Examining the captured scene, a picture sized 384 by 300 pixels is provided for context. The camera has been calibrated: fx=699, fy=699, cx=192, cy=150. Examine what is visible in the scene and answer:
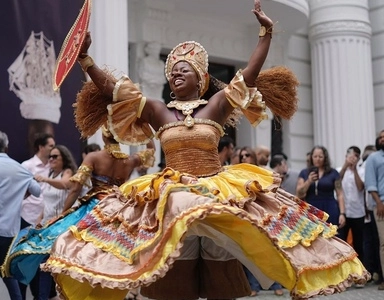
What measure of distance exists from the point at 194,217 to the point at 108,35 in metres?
5.44

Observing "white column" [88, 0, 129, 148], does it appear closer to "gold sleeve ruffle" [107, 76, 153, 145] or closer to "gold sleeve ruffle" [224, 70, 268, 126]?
"gold sleeve ruffle" [107, 76, 153, 145]

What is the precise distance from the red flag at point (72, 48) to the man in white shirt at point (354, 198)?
196 inches

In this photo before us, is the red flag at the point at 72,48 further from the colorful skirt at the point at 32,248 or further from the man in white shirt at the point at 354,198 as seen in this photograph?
the man in white shirt at the point at 354,198

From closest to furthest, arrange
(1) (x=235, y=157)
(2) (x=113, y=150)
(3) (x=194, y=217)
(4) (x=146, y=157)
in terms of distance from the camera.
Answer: (3) (x=194, y=217), (2) (x=113, y=150), (4) (x=146, y=157), (1) (x=235, y=157)

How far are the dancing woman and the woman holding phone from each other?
348 centimetres

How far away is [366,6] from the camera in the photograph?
12.0 meters

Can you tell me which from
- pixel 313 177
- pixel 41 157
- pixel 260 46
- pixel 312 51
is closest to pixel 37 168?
pixel 41 157

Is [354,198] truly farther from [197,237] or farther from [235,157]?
[197,237]

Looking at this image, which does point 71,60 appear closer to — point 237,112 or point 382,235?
point 237,112

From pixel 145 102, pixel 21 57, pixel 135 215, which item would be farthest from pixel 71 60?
pixel 21 57

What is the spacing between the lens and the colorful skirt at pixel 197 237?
3414 millimetres

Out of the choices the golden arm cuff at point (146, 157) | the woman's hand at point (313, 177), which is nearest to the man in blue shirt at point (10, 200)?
the golden arm cuff at point (146, 157)

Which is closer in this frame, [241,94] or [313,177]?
[241,94]

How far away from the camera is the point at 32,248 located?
17.7 feet
